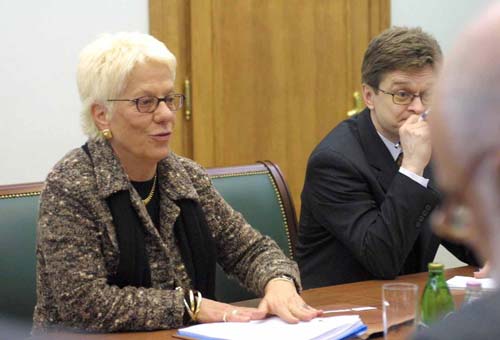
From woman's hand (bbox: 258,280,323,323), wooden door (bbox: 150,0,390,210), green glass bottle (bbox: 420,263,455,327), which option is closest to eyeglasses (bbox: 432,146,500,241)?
green glass bottle (bbox: 420,263,455,327)

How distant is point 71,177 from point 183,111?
2195mm

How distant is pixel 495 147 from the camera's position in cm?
67

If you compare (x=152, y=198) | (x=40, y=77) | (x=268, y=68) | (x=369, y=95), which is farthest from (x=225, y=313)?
(x=268, y=68)

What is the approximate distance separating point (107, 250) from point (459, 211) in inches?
60.7

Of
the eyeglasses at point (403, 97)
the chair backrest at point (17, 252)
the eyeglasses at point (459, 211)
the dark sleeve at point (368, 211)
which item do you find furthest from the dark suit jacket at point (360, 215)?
the eyeglasses at point (459, 211)

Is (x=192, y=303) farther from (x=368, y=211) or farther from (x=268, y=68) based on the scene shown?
(x=268, y=68)

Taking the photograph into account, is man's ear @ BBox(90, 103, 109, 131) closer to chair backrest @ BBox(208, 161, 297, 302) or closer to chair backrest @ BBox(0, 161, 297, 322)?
chair backrest @ BBox(0, 161, 297, 322)

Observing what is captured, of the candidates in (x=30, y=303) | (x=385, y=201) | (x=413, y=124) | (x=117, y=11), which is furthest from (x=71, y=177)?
(x=117, y=11)

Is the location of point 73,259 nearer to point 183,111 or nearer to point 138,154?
point 138,154

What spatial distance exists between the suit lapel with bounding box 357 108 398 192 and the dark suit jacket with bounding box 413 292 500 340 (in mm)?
2076

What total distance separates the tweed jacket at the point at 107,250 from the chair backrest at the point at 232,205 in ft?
0.41

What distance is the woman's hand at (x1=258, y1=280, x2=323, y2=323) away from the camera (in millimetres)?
2002

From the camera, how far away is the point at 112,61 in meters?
2.28

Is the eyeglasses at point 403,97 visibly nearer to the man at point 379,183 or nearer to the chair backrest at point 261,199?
the man at point 379,183
